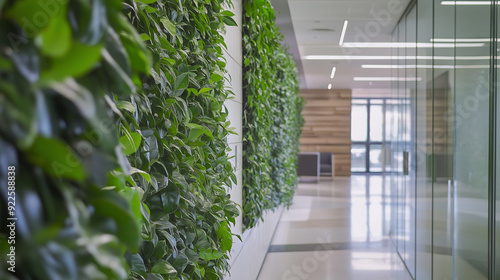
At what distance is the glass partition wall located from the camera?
2867mm

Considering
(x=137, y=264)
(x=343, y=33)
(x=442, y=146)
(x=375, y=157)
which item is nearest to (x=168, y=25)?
(x=137, y=264)

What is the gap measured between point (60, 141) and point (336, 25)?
7.01m

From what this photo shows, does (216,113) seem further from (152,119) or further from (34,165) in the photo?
(34,165)

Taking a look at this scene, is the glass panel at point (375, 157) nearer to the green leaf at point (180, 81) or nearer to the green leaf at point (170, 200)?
the green leaf at point (180, 81)

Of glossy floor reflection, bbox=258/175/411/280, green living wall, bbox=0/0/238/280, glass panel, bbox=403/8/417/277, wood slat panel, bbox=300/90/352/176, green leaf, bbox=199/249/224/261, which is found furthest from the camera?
wood slat panel, bbox=300/90/352/176

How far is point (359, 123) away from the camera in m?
19.2

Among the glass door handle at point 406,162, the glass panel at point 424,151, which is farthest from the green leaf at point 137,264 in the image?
the glass door handle at point 406,162

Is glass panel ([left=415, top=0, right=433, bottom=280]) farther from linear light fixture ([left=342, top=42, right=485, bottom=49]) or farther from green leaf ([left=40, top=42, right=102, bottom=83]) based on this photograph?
green leaf ([left=40, top=42, right=102, bottom=83])

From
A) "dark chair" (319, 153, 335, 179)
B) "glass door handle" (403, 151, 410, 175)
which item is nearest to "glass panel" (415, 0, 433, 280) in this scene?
"glass door handle" (403, 151, 410, 175)

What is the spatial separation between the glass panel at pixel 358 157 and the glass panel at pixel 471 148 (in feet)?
51.8

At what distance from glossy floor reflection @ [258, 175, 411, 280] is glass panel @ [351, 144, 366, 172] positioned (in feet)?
27.0

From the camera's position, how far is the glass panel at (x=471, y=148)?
115 inches

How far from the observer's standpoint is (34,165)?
1.43ft

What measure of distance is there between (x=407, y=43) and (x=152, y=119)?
4806 mm
